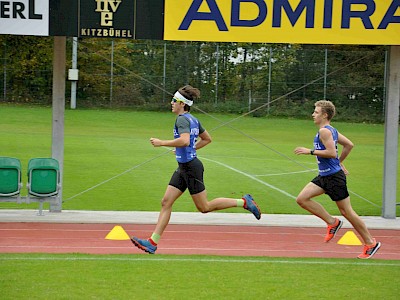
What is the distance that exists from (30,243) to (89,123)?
21.3 meters

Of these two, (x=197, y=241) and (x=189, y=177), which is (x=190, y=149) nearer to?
(x=189, y=177)

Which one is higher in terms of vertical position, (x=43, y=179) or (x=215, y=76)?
(x=215, y=76)

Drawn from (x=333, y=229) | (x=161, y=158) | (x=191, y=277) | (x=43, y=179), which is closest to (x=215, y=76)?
(x=161, y=158)

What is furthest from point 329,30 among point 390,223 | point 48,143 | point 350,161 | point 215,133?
point 215,133

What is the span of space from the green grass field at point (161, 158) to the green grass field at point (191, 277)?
6.01 m

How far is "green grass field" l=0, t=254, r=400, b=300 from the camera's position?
9.10 m

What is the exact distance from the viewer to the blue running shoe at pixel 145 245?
11578 mm

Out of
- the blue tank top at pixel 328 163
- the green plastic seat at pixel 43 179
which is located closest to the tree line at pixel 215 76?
the green plastic seat at pixel 43 179

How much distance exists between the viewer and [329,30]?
1490 cm

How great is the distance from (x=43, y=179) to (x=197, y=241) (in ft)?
9.55

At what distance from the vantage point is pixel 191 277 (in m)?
9.95

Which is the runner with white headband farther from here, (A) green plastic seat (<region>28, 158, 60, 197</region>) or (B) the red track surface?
(A) green plastic seat (<region>28, 158, 60, 197</region>)

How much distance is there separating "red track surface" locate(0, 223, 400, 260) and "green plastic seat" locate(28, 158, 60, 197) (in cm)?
52

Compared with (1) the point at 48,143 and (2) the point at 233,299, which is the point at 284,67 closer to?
(1) the point at 48,143
